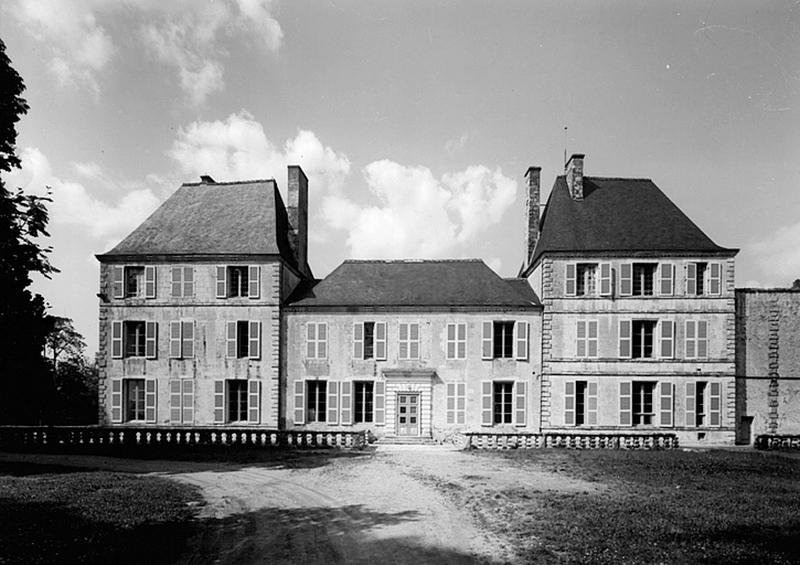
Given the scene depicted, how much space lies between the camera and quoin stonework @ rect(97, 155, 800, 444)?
2220 cm

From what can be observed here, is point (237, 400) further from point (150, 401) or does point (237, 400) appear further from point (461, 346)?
point (461, 346)

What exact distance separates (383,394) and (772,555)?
15.8 m

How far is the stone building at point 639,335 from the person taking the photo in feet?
72.3

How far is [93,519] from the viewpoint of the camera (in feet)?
30.7

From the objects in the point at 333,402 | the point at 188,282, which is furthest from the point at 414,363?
the point at 188,282

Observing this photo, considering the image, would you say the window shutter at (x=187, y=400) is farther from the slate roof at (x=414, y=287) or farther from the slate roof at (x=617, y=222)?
the slate roof at (x=617, y=222)

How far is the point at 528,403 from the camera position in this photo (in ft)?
72.8

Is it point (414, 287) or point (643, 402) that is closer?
point (643, 402)

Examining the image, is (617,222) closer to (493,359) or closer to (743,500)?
(493,359)

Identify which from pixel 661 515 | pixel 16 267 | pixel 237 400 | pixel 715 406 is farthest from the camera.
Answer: pixel 237 400

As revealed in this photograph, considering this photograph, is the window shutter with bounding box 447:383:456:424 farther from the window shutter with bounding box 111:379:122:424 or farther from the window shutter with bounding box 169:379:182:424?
the window shutter with bounding box 111:379:122:424

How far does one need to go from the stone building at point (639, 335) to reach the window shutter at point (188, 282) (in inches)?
580

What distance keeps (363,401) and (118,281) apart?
11.6m

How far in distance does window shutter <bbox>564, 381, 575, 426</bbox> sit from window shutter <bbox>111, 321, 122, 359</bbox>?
60.9 feet
